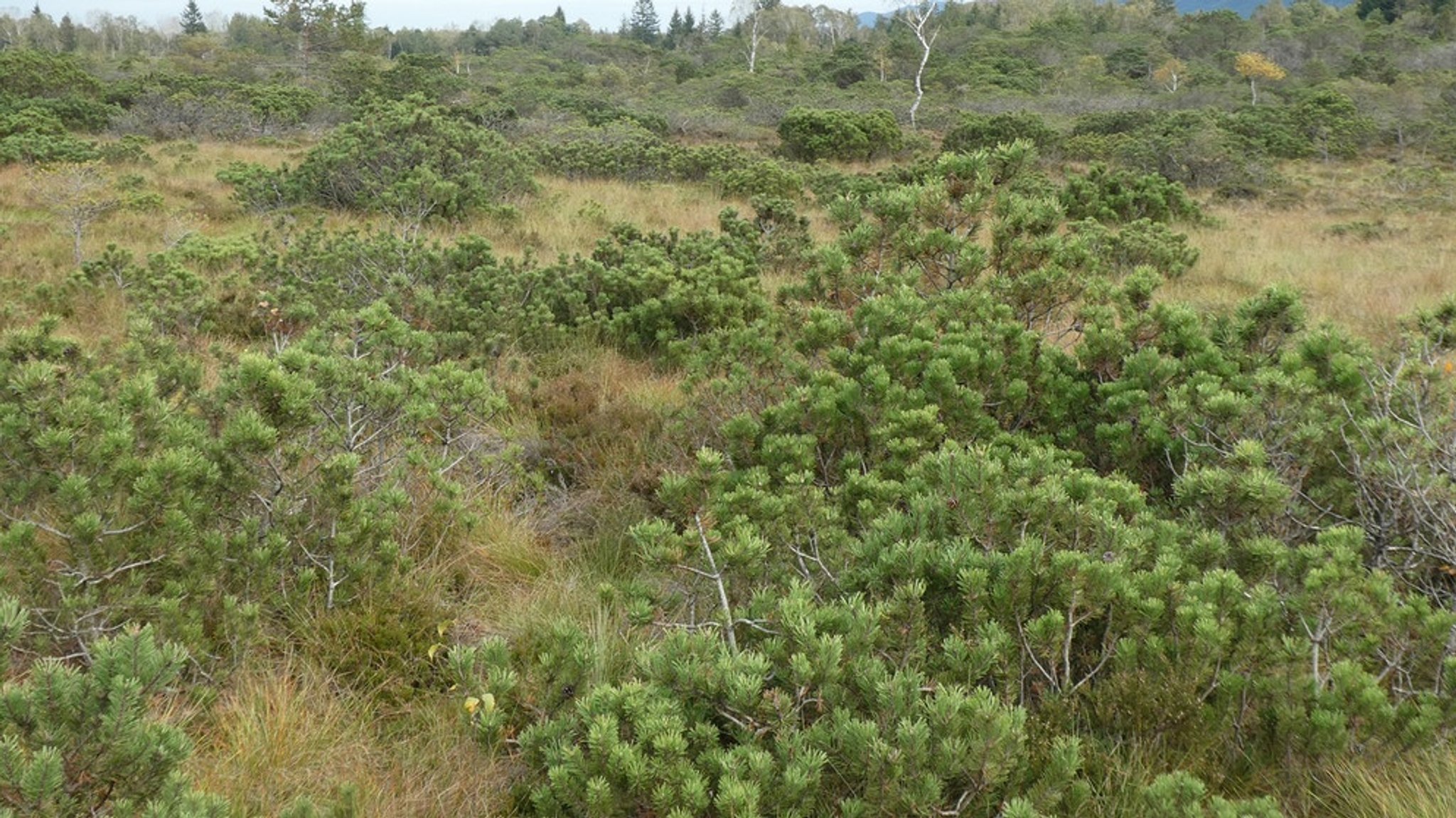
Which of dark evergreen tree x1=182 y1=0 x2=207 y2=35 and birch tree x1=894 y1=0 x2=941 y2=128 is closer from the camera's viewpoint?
birch tree x1=894 y1=0 x2=941 y2=128

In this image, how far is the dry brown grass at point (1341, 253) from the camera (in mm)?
7422

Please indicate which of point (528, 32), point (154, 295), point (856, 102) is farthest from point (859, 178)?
point (528, 32)

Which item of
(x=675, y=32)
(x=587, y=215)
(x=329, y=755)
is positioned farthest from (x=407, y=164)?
(x=675, y=32)

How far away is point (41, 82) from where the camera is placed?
19.8 m

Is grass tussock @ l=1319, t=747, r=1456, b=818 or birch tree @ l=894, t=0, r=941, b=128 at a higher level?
birch tree @ l=894, t=0, r=941, b=128

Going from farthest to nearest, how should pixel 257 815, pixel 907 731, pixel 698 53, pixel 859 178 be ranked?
pixel 698 53 → pixel 859 178 → pixel 257 815 → pixel 907 731

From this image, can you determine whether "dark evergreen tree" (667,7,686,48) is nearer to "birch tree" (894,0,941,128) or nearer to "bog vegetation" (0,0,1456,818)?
"birch tree" (894,0,941,128)

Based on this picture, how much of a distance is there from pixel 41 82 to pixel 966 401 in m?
23.8

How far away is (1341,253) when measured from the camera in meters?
10.3

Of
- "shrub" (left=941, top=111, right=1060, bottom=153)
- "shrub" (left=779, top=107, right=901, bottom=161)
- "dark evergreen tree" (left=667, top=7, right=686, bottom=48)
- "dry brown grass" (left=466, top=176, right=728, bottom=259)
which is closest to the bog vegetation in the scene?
"dry brown grass" (left=466, top=176, right=728, bottom=259)

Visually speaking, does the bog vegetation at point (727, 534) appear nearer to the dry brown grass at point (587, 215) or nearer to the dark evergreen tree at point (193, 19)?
the dry brown grass at point (587, 215)

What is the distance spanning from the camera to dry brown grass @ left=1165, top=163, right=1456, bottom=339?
7.42 metres

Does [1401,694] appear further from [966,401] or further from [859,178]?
[859,178]

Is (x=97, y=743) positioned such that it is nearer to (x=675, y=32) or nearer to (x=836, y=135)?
(x=836, y=135)
